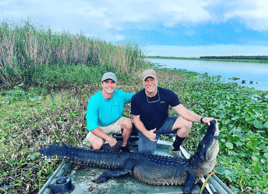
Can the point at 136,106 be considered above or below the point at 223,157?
above

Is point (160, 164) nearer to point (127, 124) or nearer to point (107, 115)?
point (127, 124)

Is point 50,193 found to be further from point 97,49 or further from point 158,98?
point 97,49

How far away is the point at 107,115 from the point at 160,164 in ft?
3.92

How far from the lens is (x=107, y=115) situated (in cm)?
310

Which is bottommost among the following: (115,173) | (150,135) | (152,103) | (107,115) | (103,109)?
(115,173)

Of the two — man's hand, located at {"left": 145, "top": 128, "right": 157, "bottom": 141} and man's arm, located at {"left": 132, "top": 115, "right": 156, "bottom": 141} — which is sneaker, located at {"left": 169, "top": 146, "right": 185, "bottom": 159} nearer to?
man's arm, located at {"left": 132, "top": 115, "right": 156, "bottom": 141}

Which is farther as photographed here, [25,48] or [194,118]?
[25,48]

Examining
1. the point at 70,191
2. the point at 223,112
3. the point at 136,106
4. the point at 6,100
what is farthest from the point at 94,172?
the point at 6,100

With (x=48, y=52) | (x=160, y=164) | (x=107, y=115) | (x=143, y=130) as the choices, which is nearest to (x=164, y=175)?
(x=160, y=164)

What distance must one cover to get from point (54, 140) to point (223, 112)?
13.5 ft

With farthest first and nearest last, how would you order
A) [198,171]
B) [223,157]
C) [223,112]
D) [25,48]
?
1. [25,48]
2. [223,112]
3. [223,157]
4. [198,171]

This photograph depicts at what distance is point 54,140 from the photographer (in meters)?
3.48

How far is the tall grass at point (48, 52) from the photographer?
25.0ft

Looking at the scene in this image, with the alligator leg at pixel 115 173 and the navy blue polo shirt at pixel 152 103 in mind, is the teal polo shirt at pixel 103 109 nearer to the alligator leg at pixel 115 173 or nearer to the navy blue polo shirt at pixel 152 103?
the navy blue polo shirt at pixel 152 103
